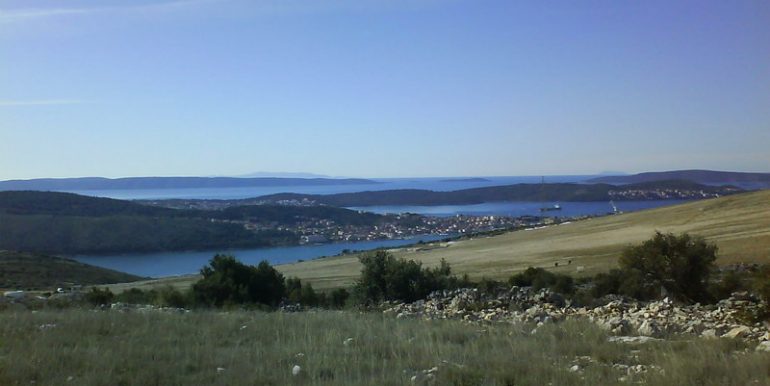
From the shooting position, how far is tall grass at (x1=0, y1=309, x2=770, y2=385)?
5750mm

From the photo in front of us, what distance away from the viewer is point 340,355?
23.1 ft

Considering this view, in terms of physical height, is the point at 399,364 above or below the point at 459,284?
above

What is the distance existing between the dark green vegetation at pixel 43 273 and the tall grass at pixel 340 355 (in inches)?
951

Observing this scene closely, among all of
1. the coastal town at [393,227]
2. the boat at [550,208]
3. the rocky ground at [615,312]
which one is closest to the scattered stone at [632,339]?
the rocky ground at [615,312]

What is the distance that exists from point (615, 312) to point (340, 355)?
704cm

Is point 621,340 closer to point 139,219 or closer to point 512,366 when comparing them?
point 512,366

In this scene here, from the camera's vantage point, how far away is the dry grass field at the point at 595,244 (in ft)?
77.2

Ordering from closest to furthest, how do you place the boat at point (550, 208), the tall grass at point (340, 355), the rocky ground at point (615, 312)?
1. the tall grass at point (340, 355)
2. the rocky ground at point (615, 312)
3. the boat at point (550, 208)

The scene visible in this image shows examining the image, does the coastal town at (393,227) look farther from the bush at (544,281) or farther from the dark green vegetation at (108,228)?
the bush at (544,281)

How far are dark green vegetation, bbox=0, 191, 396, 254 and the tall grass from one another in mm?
48315

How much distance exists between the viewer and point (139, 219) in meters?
62.2

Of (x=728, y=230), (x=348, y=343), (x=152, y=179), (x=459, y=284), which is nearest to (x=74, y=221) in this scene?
(x=459, y=284)

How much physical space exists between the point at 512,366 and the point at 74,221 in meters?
59.3

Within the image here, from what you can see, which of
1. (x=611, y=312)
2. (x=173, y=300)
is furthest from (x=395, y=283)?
(x=611, y=312)
